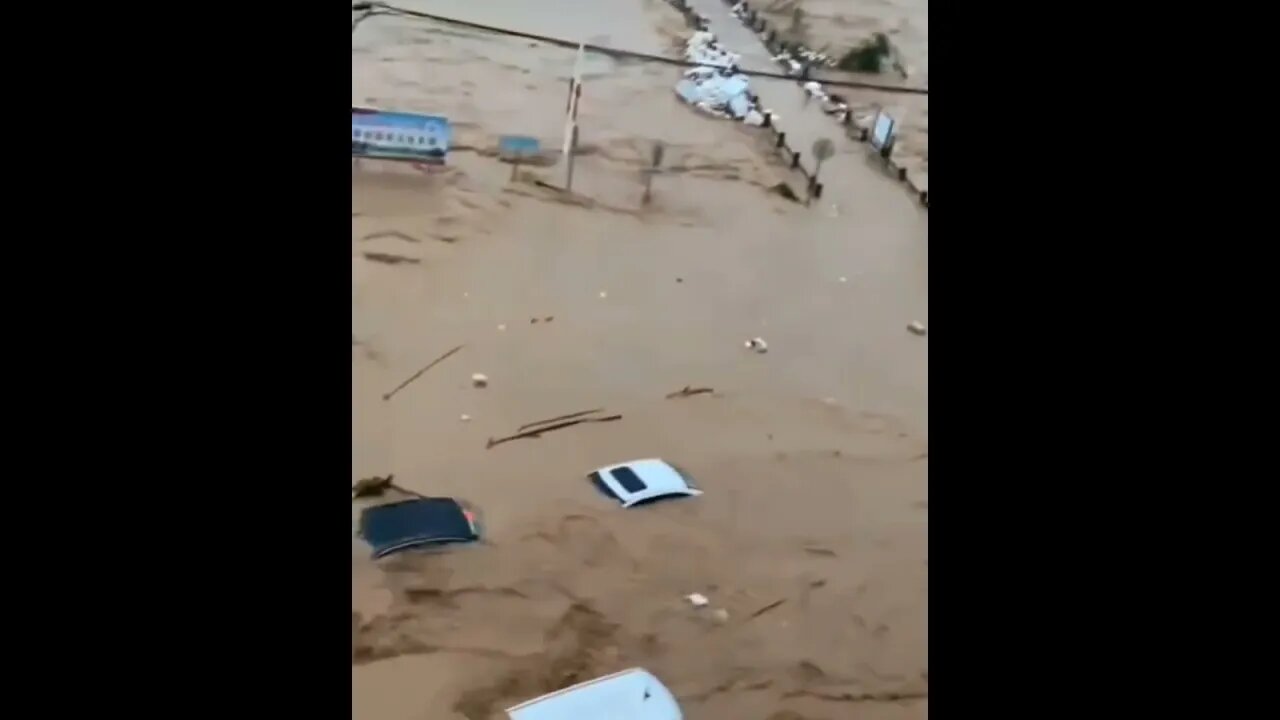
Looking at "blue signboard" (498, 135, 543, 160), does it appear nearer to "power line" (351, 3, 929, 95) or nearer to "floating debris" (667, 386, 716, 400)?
"power line" (351, 3, 929, 95)

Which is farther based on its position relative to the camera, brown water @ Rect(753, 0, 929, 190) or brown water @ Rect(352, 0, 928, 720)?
brown water @ Rect(753, 0, 929, 190)

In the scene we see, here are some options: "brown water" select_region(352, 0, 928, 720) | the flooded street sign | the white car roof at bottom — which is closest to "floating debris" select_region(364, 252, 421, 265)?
"brown water" select_region(352, 0, 928, 720)

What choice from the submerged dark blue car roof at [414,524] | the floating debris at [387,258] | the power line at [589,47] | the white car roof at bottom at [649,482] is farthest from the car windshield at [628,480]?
the power line at [589,47]

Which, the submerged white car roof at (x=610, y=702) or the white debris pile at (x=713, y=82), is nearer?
the submerged white car roof at (x=610, y=702)

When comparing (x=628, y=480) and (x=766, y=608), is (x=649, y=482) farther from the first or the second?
(x=766, y=608)

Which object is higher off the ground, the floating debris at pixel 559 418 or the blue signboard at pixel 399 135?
the blue signboard at pixel 399 135

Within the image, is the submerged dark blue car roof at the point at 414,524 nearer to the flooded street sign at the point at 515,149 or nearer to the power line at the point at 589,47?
the flooded street sign at the point at 515,149
